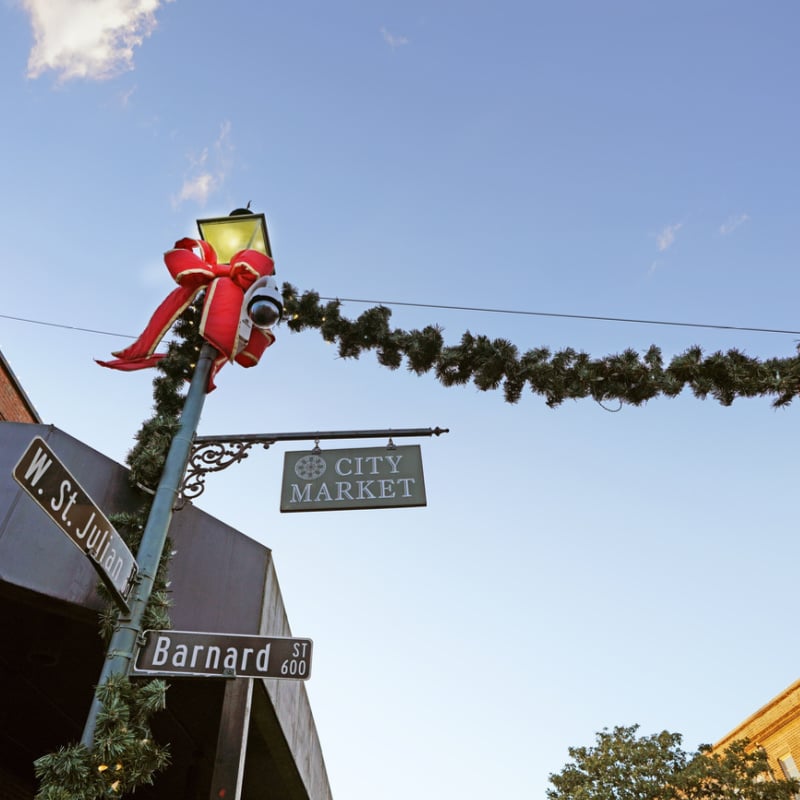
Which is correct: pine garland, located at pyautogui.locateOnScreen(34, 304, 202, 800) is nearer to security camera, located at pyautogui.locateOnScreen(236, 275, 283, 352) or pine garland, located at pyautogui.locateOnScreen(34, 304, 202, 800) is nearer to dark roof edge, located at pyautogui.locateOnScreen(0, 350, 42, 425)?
security camera, located at pyautogui.locateOnScreen(236, 275, 283, 352)

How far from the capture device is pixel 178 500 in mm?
4504

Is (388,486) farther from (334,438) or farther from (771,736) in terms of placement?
(771,736)

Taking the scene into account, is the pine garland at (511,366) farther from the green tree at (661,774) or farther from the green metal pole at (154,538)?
the green tree at (661,774)

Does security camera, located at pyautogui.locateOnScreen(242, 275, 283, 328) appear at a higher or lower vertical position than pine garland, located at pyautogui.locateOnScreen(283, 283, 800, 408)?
lower

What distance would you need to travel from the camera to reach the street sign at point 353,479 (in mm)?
4645

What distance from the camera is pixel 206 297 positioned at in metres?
5.31

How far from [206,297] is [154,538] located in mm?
2172

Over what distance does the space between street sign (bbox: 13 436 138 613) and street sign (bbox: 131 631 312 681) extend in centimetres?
33

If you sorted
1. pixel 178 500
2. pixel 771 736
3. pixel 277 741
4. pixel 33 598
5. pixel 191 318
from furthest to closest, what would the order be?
pixel 771 736, pixel 277 741, pixel 191 318, pixel 33 598, pixel 178 500

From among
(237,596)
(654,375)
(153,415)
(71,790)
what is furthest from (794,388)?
(71,790)

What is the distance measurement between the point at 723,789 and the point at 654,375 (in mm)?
20860

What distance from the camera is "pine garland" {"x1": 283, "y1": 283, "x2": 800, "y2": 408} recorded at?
20.0ft

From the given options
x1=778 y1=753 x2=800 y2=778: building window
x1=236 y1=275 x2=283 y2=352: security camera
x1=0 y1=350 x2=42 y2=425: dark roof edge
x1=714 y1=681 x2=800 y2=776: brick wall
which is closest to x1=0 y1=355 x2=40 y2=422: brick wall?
x1=0 y1=350 x2=42 y2=425: dark roof edge

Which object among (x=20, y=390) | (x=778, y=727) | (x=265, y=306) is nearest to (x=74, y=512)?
(x=265, y=306)
